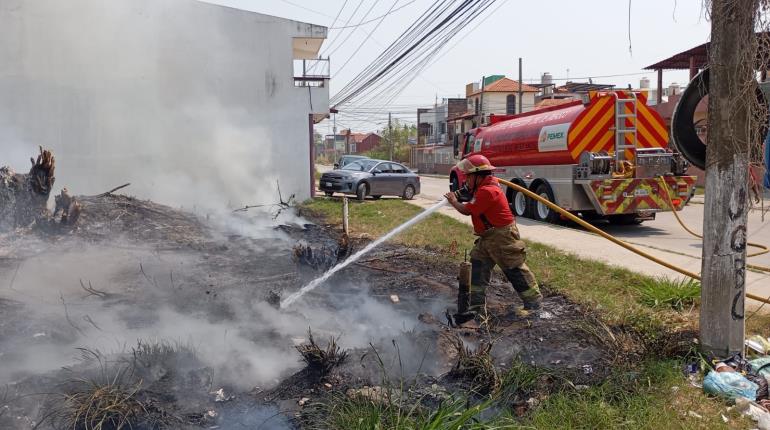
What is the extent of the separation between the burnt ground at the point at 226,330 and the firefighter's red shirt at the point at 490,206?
90 centimetres

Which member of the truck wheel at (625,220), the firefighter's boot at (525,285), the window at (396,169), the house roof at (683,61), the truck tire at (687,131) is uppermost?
the house roof at (683,61)

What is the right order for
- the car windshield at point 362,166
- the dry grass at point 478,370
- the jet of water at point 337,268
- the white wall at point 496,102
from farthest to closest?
the white wall at point 496,102
the car windshield at point 362,166
the jet of water at point 337,268
the dry grass at point 478,370

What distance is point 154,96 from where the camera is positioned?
52.0 ft

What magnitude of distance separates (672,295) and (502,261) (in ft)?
5.42

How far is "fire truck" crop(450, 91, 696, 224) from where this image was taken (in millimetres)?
10438

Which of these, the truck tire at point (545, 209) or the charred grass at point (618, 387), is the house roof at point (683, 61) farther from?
the charred grass at point (618, 387)

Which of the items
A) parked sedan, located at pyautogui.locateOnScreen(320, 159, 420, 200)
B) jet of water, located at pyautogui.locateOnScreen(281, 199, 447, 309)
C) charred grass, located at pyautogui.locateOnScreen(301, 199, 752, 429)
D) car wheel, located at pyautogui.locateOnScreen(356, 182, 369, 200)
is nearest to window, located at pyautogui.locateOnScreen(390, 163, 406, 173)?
parked sedan, located at pyautogui.locateOnScreen(320, 159, 420, 200)

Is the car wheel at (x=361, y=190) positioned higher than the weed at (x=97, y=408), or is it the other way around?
the car wheel at (x=361, y=190)

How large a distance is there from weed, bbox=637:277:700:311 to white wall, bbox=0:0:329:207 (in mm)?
13354

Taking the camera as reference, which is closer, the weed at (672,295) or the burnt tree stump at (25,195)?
the weed at (672,295)

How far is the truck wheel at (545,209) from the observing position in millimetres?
11753

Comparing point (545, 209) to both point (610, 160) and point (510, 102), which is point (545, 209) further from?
point (510, 102)

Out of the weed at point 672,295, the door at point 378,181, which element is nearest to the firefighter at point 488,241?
the weed at point 672,295

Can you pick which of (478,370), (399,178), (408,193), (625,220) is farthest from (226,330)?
(408,193)
